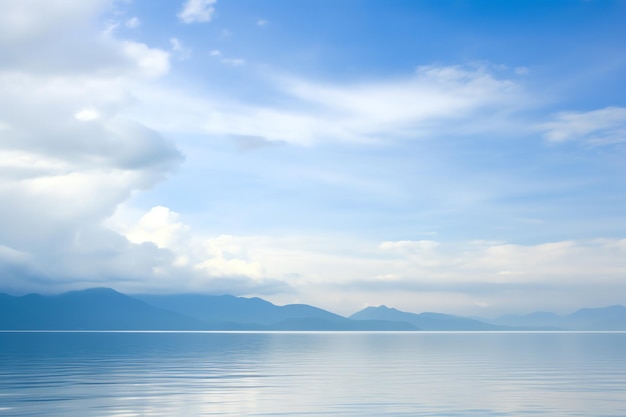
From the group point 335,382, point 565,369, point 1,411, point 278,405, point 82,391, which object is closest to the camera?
point 1,411

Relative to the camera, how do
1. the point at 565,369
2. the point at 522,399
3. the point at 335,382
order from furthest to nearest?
the point at 565,369, the point at 335,382, the point at 522,399

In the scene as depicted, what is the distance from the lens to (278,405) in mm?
43906

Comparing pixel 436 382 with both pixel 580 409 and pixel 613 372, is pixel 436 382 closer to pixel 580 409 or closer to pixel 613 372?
pixel 580 409

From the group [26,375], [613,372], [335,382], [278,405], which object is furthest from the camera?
[613,372]

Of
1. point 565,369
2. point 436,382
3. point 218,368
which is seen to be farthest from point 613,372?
point 218,368

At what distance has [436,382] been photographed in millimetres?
60219

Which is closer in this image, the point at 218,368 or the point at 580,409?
the point at 580,409

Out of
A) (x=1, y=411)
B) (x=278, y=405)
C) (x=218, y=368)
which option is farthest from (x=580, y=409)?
(x=218, y=368)

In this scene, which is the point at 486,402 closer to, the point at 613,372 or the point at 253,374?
the point at 253,374

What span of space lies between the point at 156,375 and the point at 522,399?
36753mm

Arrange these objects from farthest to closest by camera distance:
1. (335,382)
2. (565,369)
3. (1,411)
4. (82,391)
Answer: (565,369)
(335,382)
(82,391)
(1,411)

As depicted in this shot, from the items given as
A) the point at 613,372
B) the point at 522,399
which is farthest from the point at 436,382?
the point at 613,372

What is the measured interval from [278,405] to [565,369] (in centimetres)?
4719

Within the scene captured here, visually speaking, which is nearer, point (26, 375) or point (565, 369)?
point (26, 375)
